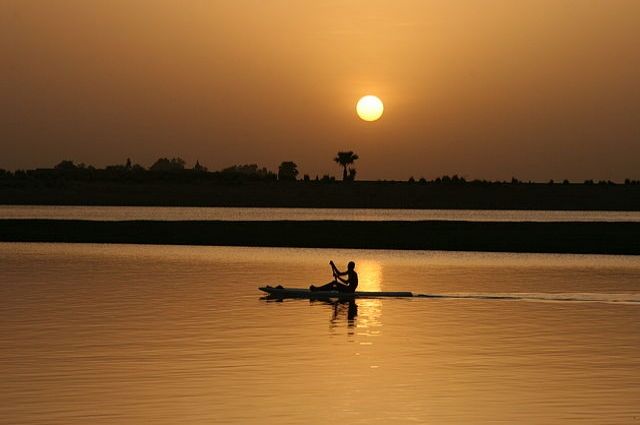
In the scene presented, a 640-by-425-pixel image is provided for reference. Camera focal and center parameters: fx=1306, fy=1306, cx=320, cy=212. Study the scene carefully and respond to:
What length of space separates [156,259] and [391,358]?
42929 millimetres

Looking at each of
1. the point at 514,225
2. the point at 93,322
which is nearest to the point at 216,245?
the point at 514,225

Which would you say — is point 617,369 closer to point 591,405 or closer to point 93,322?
point 591,405

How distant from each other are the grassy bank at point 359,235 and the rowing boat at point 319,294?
40049 mm

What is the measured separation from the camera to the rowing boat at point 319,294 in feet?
142

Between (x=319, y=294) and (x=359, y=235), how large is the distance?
2109 inches

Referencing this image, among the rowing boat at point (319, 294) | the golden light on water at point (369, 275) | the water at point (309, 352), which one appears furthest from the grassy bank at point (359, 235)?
the rowing boat at point (319, 294)

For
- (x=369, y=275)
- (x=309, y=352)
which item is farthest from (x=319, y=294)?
(x=309, y=352)

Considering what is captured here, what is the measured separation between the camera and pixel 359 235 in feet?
318

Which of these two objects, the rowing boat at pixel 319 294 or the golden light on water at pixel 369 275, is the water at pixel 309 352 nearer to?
the golden light on water at pixel 369 275

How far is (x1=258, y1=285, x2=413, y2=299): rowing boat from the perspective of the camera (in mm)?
43312

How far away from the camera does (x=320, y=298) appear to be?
43.5 meters

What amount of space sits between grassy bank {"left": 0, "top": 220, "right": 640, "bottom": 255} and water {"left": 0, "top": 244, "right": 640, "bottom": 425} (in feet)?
105

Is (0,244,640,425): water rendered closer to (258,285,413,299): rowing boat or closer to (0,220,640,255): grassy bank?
(258,285,413,299): rowing boat

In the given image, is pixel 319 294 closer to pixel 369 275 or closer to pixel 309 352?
pixel 369 275
